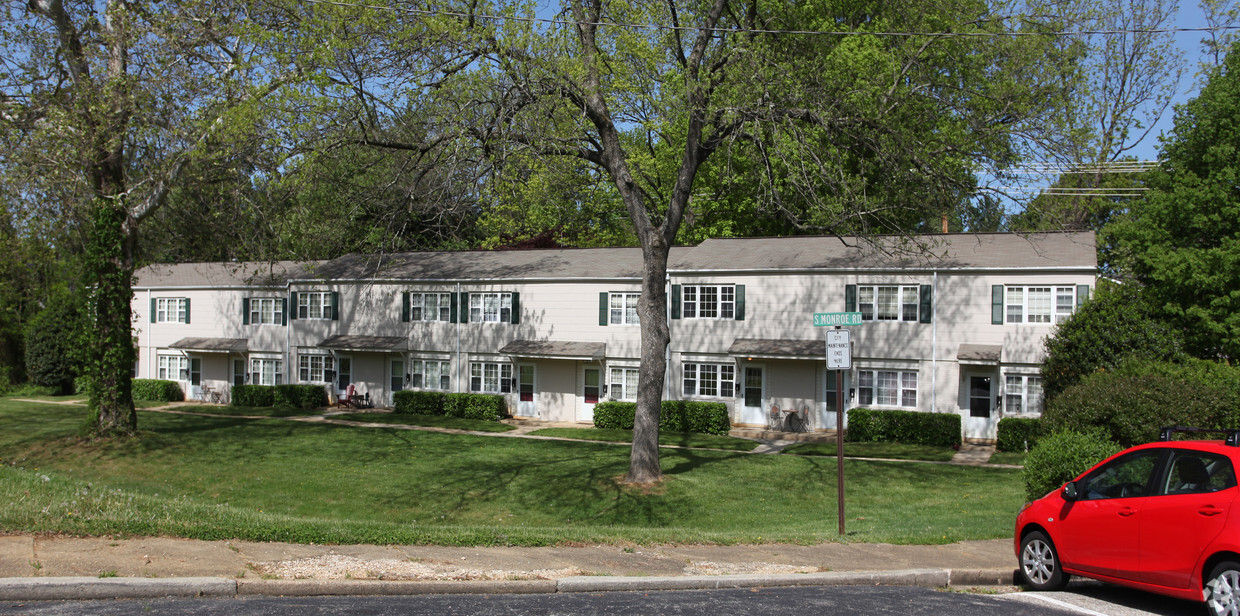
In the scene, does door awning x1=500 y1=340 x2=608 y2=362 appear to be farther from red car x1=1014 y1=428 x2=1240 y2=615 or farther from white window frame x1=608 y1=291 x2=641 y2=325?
red car x1=1014 y1=428 x2=1240 y2=615

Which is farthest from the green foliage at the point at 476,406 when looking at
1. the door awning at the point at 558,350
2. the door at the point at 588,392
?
the door at the point at 588,392

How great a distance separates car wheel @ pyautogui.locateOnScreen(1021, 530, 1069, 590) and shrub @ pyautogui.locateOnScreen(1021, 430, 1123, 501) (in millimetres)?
3616

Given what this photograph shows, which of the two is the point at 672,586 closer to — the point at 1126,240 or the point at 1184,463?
the point at 1184,463

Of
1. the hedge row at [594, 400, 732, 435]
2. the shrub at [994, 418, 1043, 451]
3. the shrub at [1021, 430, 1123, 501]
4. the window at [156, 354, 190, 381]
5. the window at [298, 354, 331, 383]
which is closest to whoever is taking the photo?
the shrub at [1021, 430, 1123, 501]

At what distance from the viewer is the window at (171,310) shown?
41562mm

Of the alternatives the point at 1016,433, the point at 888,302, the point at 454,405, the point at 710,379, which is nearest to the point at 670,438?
the point at 710,379

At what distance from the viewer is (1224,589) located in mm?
6965

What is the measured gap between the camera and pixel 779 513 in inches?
658

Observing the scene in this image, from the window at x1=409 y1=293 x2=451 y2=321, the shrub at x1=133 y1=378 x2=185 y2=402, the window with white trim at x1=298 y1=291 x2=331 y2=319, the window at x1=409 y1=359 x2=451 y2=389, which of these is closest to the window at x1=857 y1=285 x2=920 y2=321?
the window at x1=409 y1=293 x2=451 y2=321

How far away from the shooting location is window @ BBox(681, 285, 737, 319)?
3030 cm

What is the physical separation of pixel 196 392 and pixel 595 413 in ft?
71.6

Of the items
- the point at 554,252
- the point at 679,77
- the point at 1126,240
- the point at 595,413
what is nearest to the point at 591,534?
the point at 679,77

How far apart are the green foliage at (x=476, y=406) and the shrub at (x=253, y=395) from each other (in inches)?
360

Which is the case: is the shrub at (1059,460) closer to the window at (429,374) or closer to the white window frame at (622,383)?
the white window frame at (622,383)
